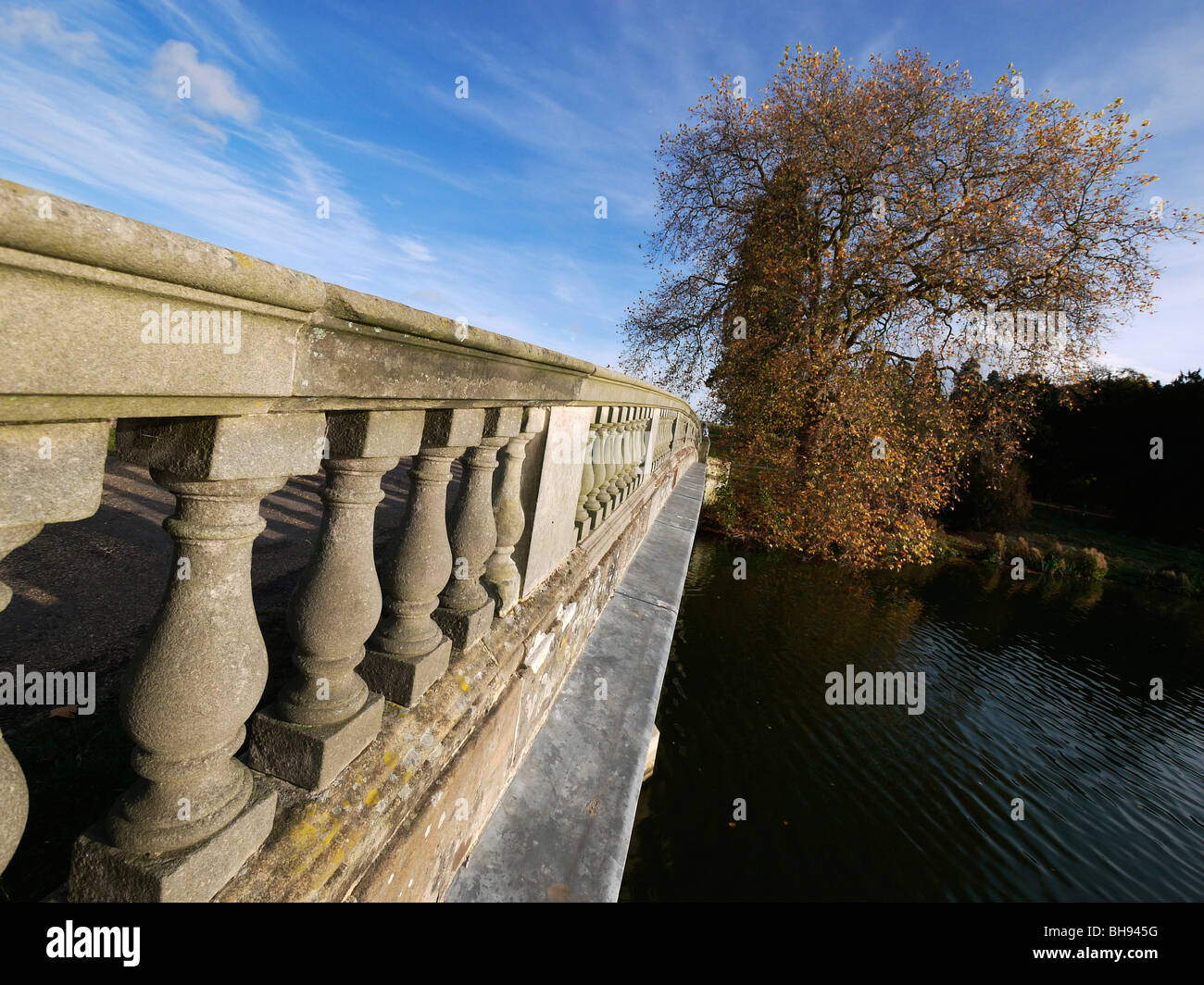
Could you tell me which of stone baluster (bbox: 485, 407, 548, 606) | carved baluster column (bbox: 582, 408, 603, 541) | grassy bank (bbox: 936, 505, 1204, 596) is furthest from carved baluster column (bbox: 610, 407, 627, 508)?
grassy bank (bbox: 936, 505, 1204, 596)

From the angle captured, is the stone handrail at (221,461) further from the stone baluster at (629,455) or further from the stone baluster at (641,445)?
the stone baluster at (641,445)

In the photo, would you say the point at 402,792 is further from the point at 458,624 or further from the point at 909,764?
the point at 909,764

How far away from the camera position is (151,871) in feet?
3.00

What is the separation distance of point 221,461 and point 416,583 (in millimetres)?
776

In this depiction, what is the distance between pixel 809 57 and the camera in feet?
41.4

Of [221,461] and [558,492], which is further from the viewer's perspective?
[558,492]

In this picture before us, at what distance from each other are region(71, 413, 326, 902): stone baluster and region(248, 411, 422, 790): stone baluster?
23cm

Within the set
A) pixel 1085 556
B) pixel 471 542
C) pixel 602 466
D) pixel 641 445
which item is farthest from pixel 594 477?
pixel 1085 556

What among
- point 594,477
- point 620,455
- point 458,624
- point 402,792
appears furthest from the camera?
point 620,455

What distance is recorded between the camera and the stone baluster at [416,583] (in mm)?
1542

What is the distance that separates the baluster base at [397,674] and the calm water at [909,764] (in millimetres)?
3743

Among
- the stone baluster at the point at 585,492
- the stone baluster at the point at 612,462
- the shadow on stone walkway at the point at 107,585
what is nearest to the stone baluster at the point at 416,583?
the shadow on stone walkway at the point at 107,585
